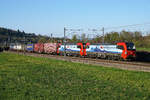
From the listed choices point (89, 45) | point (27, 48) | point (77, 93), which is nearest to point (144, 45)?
point (89, 45)

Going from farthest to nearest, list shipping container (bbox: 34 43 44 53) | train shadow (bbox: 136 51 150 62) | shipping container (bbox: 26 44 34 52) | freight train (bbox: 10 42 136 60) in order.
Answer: shipping container (bbox: 26 44 34 52)
shipping container (bbox: 34 43 44 53)
train shadow (bbox: 136 51 150 62)
freight train (bbox: 10 42 136 60)

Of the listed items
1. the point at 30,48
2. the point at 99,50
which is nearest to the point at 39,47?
the point at 30,48

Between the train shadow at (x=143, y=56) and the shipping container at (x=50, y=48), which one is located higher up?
the shipping container at (x=50, y=48)

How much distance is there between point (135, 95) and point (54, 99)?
4.75 meters

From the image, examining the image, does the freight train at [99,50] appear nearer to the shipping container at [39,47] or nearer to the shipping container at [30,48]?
the shipping container at [39,47]

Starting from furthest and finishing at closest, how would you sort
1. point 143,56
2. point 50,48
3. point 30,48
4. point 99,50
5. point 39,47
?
point 30,48
point 39,47
point 50,48
point 99,50
point 143,56

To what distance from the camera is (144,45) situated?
52.3 meters

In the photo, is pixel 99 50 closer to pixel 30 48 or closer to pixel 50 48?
pixel 50 48

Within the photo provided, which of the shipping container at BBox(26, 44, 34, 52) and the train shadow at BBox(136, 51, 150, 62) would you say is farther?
the shipping container at BBox(26, 44, 34, 52)

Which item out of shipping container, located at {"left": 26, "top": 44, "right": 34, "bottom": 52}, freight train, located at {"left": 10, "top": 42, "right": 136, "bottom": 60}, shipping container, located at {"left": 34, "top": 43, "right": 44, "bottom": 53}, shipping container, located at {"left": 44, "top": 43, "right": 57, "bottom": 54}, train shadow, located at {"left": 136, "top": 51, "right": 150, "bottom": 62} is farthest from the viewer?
shipping container, located at {"left": 26, "top": 44, "right": 34, "bottom": 52}

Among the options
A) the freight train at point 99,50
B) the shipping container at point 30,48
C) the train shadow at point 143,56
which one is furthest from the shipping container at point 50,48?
the train shadow at point 143,56

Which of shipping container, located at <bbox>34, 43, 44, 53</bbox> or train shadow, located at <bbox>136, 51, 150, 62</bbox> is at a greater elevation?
shipping container, located at <bbox>34, 43, 44, 53</bbox>

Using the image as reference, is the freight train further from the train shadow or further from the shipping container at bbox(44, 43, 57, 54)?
Result: the train shadow

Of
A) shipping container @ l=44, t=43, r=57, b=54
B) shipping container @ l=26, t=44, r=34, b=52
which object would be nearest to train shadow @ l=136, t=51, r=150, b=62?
shipping container @ l=44, t=43, r=57, b=54
